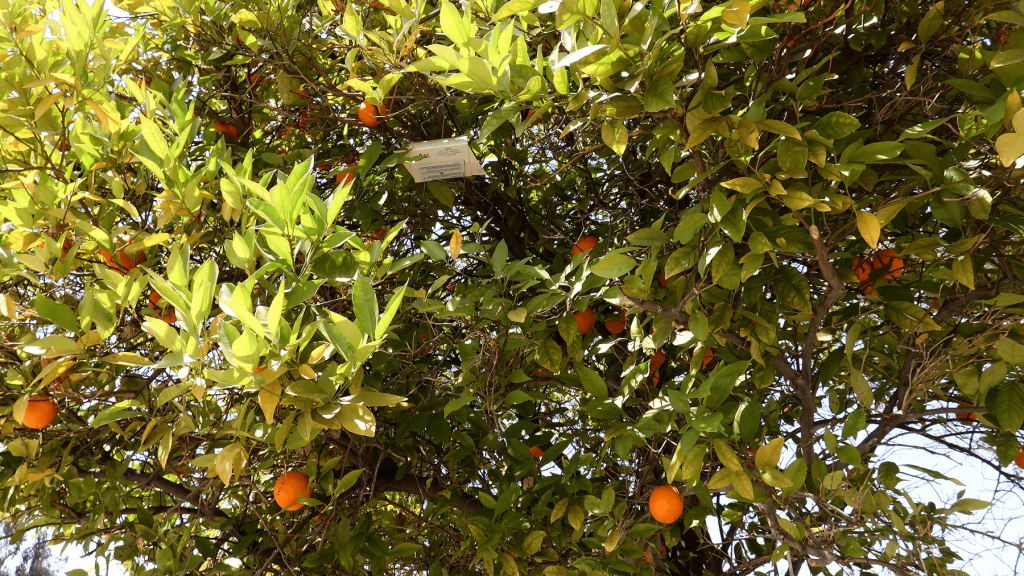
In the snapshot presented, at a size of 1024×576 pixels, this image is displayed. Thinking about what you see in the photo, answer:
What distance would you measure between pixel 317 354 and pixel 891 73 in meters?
1.53

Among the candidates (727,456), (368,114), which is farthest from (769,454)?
(368,114)

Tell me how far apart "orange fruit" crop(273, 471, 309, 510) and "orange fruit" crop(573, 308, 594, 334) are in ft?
2.74

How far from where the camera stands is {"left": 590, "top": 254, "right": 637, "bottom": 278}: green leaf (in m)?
1.23

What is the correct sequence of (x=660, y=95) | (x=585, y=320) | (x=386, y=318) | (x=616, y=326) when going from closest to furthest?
1. (x=386, y=318)
2. (x=660, y=95)
3. (x=585, y=320)
4. (x=616, y=326)

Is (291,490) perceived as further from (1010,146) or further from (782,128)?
(1010,146)

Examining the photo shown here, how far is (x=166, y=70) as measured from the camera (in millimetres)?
2066

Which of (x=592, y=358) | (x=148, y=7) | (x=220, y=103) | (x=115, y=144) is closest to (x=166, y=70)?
(x=220, y=103)

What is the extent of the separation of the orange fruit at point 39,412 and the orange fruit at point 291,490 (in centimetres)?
54

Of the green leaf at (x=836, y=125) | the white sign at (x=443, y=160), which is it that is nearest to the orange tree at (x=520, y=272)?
the green leaf at (x=836, y=125)

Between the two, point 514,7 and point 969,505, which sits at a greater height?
point 514,7

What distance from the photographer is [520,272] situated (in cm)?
155

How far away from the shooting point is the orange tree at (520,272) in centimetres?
107

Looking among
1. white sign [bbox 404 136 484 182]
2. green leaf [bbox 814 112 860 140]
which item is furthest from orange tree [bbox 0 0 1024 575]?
white sign [bbox 404 136 484 182]

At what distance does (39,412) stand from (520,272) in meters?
1.13
